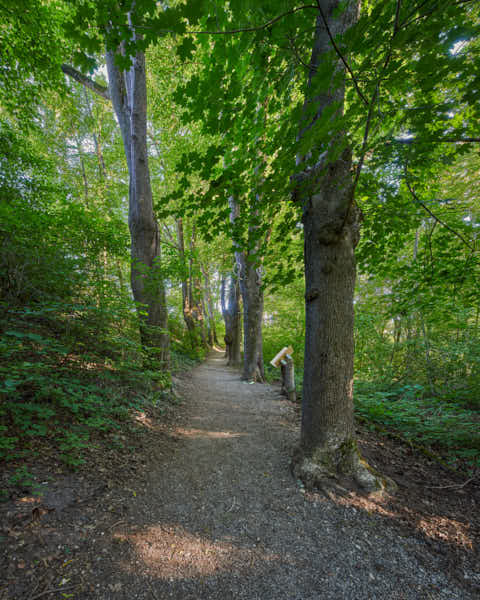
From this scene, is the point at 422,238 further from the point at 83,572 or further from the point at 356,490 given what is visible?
the point at 83,572

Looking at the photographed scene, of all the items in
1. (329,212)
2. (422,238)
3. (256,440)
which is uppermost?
(422,238)

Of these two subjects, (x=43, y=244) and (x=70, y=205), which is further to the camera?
(x=70, y=205)

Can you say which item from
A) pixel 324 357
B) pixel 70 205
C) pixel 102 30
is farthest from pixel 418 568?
pixel 70 205

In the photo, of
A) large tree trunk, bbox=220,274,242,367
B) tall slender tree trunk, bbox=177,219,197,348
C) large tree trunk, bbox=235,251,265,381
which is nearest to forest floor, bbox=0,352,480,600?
large tree trunk, bbox=235,251,265,381

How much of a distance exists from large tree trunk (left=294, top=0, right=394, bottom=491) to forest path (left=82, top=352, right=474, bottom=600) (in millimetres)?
388

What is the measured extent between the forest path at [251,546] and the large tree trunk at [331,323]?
388mm

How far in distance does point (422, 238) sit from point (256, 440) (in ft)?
13.2

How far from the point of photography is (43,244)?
3004 millimetres

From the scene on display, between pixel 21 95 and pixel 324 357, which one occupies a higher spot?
pixel 21 95

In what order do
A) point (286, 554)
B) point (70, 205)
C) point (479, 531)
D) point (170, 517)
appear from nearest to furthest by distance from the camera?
1. point (286, 554)
2. point (479, 531)
3. point (170, 517)
4. point (70, 205)

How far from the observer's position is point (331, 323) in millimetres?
2432

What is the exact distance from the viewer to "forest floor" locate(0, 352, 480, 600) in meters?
1.40

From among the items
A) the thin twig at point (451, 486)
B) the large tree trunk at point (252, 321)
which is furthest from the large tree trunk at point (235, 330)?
the thin twig at point (451, 486)

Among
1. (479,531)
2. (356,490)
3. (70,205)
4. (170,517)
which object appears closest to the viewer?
(479,531)
